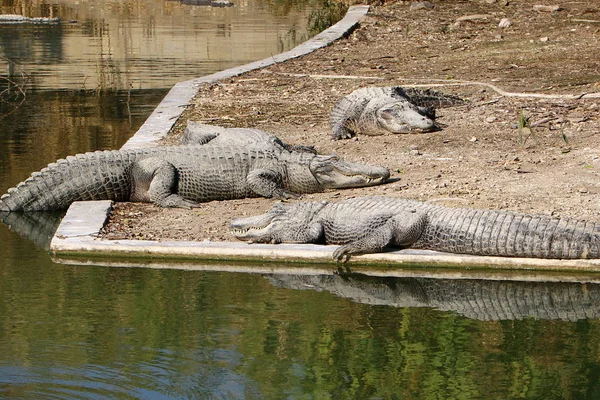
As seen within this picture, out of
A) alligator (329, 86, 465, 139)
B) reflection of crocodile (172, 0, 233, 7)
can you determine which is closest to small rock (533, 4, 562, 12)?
alligator (329, 86, 465, 139)

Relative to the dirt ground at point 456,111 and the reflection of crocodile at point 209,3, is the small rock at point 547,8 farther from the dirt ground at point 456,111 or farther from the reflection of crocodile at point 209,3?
the reflection of crocodile at point 209,3

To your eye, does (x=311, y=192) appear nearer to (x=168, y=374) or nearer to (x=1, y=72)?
(x=168, y=374)

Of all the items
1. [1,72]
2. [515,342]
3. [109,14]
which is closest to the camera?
[515,342]

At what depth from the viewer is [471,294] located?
6199 millimetres

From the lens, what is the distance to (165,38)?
63.4 feet

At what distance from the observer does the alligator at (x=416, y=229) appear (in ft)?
21.2

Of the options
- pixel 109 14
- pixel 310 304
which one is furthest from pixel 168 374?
pixel 109 14

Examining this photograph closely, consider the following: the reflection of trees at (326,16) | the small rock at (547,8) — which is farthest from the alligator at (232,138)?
the small rock at (547,8)

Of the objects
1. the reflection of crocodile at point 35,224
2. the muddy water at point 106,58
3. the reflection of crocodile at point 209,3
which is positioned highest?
the reflection of crocodile at point 35,224

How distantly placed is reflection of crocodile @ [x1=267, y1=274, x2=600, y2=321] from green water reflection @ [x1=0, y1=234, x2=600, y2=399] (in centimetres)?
1

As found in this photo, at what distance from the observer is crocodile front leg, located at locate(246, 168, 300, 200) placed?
839cm

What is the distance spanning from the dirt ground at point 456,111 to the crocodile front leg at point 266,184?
10cm

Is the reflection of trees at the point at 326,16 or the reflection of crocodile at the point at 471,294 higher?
the reflection of crocodile at the point at 471,294

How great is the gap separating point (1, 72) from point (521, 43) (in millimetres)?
7185
